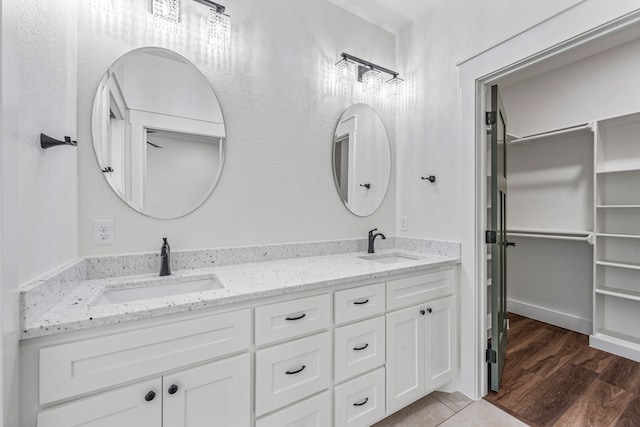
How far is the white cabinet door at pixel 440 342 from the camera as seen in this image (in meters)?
1.81

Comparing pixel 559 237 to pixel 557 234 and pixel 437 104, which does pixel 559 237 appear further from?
pixel 437 104

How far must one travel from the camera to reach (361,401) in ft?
4.98

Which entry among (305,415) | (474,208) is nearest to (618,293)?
(474,208)

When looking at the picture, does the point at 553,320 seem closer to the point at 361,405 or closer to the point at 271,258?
the point at 361,405

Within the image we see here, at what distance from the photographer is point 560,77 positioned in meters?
2.98

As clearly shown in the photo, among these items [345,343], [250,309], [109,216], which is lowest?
[345,343]

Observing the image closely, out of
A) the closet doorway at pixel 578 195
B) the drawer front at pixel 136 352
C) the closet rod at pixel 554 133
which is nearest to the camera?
the drawer front at pixel 136 352

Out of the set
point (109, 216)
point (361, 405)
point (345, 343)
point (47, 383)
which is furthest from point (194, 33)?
point (361, 405)

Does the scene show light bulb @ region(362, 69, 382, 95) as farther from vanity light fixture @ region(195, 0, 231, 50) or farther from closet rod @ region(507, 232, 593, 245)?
closet rod @ region(507, 232, 593, 245)

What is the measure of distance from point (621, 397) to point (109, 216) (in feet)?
10.9

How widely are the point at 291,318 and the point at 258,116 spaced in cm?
125

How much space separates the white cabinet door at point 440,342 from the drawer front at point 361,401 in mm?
413

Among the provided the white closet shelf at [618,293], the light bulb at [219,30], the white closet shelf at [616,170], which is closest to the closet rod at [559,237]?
the white closet shelf at [618,293]

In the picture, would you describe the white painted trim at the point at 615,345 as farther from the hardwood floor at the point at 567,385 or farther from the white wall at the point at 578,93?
the white wall at the point at 578,93
